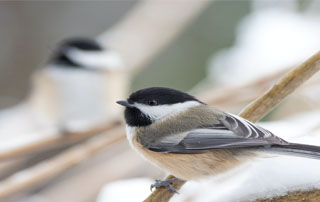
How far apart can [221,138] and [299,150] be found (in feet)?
0.70

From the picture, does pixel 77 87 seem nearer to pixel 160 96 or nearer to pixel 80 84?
pixel 80 84

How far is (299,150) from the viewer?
106 cm

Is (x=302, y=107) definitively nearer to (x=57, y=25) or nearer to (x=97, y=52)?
(x=97, y=52)

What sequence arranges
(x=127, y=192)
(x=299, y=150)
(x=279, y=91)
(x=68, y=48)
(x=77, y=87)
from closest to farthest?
(x=299, y=150) < (x=279, y=91) < (x=127, y=192) < (x=77, y=87) < (x=68, y=48)

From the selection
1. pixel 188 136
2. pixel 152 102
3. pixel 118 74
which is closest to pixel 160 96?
pixel 152 102

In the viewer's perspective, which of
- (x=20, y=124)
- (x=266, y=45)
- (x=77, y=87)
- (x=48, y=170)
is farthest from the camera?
(x=266, y=45)

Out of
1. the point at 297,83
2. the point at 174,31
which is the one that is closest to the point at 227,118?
the point at 297,83

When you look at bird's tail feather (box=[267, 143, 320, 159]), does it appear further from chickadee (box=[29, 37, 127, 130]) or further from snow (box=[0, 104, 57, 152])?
snow (box=[0, 104, 57, 152])

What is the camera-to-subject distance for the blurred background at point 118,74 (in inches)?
72.1

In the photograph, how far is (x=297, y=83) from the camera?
116cm

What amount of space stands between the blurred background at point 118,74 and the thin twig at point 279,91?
0.40ft

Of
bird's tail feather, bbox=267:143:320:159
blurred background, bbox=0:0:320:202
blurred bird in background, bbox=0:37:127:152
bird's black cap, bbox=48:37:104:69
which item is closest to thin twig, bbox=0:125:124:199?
blurred background, bbox=0:0:320:202

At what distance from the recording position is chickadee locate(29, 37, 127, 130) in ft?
9.52

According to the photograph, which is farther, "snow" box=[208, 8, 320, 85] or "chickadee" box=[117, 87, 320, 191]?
"snow" box=[208, 8, 320, 85]
